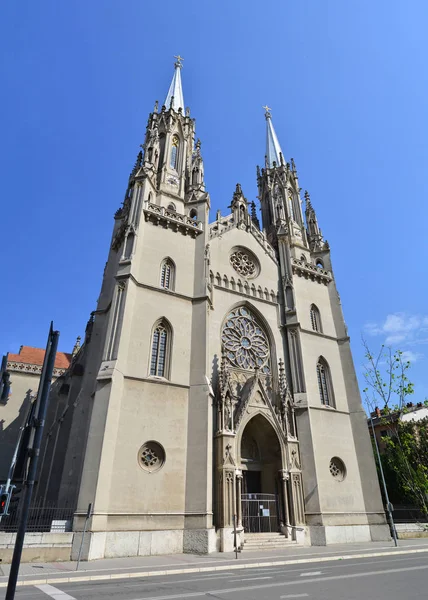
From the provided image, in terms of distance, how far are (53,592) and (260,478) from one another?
48.2ft

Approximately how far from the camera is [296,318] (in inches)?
965

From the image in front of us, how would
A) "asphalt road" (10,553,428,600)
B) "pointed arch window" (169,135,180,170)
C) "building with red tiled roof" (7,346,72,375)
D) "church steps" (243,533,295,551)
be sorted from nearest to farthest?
"asphalt road" (10,553,428,600) < "church steps" (243,533,295,551) < "pointed arch window" (169,135,180,170) < "building with red tiled roof" (7,346,72,375)

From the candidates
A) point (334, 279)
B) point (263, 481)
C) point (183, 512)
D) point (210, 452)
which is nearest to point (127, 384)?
point (210, 452)

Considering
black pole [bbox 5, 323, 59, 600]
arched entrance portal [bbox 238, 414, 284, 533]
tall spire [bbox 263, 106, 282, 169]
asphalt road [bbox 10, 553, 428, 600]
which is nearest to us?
black pole [bbox 5, 323, 59, 600]

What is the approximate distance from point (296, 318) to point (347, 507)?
10.8 metres

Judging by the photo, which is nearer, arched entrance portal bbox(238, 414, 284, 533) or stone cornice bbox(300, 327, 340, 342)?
arched entrance portal bbox(238, 414, 284, 533)

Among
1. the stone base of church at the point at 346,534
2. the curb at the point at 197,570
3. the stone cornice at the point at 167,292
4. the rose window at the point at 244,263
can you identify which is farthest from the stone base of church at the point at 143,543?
the rose window at the point at 244,263

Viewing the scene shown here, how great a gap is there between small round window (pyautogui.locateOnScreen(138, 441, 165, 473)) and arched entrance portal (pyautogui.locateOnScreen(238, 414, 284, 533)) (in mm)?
4928

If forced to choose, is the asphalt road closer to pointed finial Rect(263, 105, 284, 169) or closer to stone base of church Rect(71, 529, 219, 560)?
stone base of church Rect(71, 529, 219, 560)

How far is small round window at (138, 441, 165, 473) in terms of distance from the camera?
16375mm

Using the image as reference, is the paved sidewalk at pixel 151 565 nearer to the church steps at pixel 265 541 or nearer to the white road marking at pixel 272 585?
the church steps at pixel 265 541

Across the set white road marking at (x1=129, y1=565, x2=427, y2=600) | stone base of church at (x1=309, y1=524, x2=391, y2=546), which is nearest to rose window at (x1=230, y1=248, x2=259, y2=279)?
stone base of church at (x1=309, y1=524, x2=391, y2=546)

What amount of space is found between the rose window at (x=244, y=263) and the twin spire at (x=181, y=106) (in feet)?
43.7

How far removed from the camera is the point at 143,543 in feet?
48.8
